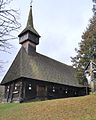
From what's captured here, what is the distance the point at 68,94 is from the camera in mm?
25203

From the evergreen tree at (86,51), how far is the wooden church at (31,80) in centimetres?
495

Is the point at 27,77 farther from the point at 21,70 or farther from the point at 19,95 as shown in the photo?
the point at 19,95

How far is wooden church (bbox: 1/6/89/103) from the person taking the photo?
19016mm

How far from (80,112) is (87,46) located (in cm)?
1205

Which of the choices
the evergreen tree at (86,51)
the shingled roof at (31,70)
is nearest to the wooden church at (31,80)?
the shingled roof at (31,70)

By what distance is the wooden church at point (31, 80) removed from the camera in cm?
1902

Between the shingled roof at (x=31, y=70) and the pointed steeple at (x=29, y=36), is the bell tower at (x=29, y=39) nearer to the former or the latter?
the pointed steeple at (x=29, y=36)

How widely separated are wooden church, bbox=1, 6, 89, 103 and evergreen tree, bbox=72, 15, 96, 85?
495 centimetres

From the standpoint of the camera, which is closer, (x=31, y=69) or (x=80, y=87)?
(x=31, y=69)

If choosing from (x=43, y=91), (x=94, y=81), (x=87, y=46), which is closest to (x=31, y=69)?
(x=43, y=91)

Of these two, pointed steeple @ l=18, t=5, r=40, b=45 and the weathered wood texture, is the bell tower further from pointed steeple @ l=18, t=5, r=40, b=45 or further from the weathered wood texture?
the weathered wood texture

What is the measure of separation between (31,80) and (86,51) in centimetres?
856

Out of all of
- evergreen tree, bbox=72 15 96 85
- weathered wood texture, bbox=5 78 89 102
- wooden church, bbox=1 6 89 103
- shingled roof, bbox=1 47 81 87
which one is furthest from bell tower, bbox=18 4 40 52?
evergreen tree, bbox=72 15 96 85

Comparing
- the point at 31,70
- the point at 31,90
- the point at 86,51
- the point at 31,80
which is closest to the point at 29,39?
the point at 31,70
